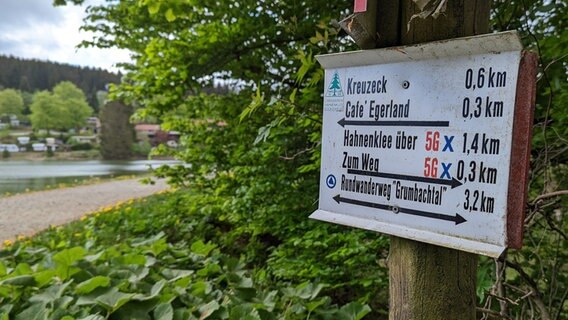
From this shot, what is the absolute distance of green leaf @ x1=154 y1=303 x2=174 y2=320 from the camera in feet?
5.80

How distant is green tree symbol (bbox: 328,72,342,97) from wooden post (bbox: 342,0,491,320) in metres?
0.13

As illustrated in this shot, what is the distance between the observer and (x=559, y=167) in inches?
78.0

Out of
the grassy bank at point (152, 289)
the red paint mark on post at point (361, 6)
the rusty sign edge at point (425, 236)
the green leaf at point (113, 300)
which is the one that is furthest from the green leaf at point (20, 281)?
the red paint mark on post at point (361, 6)

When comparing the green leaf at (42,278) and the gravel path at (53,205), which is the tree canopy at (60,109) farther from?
the green leaf at (42,278)

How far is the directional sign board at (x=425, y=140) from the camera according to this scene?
32.6 inches

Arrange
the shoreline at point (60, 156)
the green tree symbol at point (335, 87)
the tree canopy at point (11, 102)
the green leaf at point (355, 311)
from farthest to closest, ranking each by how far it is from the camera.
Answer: the tree canopy at point (11, 102)
the shoreline at point (60, 156)
the green leaf at point (355, 311)
the green tree symbol at point (335, 87)

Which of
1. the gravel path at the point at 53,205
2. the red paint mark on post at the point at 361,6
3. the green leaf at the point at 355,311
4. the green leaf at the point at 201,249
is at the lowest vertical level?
the gravel path at the point at 53,205

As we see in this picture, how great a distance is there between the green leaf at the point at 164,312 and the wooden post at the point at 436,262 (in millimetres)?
1094

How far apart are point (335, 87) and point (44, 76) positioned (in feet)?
123

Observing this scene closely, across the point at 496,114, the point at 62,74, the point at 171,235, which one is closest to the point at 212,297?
the point at 496,114

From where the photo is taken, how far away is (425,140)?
0.93 m

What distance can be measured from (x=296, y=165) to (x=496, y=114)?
182 centimetres

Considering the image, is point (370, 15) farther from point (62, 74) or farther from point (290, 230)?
point (62, 74)

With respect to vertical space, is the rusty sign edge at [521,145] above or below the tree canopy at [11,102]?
below
